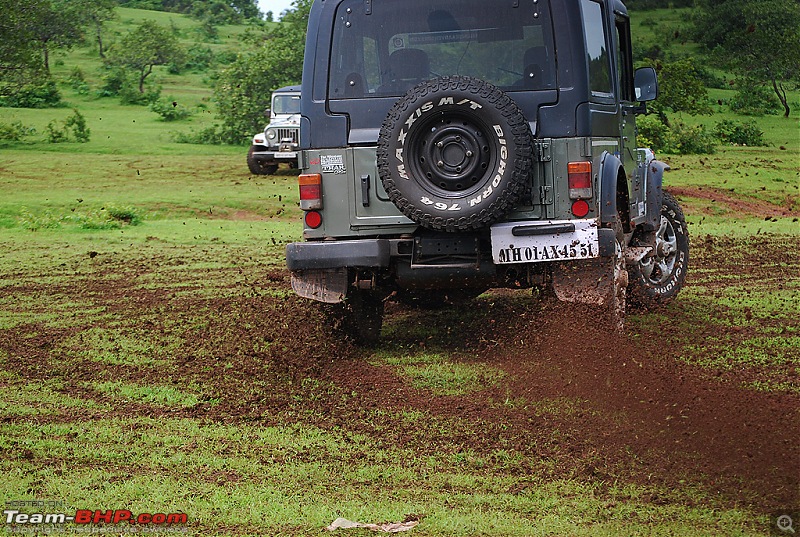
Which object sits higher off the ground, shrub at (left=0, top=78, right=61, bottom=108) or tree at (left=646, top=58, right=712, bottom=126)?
shrub at (left=0, top=78, right=61, bottom=108)

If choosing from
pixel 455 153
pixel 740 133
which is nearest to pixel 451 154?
pixel 455 153

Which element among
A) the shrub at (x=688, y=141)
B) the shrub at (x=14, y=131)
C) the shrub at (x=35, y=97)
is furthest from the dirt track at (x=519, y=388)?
the shrub at (x=35, y=97)

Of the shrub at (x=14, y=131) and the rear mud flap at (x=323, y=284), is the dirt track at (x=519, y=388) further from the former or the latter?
the shrub at (x=14, y=131)

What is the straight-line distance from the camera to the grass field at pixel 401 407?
4.47 m

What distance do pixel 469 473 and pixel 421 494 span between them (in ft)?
1.11

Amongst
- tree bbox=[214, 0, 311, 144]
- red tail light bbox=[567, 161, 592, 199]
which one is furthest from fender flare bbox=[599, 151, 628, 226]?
tree bbox=[214, 0, 311, 144]

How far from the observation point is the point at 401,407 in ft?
19.9

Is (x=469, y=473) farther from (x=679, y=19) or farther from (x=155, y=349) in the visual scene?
(x=679, y=19)

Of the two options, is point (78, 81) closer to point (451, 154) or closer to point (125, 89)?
point (125, 89)

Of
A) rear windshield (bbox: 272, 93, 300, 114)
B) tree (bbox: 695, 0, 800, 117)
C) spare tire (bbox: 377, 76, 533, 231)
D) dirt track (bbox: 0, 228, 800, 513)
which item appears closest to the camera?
dirt track (bbox: 0, 228, 800, 513)

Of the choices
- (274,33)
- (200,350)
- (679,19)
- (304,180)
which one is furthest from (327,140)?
(274,33)

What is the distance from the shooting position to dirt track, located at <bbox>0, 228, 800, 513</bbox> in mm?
4898

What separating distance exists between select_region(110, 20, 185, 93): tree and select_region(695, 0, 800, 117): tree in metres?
21.8

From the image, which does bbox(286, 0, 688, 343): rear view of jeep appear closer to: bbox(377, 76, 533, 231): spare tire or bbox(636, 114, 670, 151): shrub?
bbox(377, 76, 533, 231): spare tire
